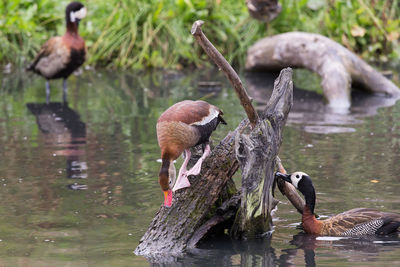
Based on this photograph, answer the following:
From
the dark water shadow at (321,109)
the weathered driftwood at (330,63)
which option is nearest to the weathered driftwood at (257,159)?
the dark water shadow at (321,109)

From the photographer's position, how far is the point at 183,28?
15875 mm

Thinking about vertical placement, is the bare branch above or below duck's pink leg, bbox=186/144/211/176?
above

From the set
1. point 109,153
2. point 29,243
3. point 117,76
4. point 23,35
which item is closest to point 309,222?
point 29,243

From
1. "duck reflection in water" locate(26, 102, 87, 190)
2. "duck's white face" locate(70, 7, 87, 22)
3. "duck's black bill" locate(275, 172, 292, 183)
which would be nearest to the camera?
"duck's black bill" locate(275, 172, 292, 183)

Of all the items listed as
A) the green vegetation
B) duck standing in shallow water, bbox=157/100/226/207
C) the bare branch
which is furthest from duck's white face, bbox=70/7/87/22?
the bare branch

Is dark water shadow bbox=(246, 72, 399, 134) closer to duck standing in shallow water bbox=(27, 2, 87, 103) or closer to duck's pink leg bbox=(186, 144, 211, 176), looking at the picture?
duck standing in shallow water bbox=(27, 2, 87, 103)

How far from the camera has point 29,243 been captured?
5.74 meters

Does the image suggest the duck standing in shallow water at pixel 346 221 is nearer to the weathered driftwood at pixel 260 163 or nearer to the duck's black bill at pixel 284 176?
the duck's black bill at pixel 284 176

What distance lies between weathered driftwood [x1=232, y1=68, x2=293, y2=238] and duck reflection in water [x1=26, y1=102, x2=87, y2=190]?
2264 mm

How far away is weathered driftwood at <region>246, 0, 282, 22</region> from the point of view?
1436 cm

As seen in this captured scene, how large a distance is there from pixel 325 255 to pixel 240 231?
2.26 ft

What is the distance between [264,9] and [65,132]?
18.5 feet

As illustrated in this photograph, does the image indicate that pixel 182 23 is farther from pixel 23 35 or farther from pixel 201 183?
pixel 201 183

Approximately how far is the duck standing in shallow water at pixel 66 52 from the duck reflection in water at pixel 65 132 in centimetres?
69
